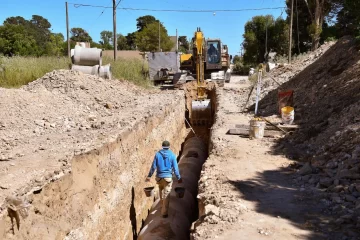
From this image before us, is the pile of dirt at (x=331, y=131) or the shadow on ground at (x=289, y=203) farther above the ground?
the pile of dirt at (x=331, y=131)

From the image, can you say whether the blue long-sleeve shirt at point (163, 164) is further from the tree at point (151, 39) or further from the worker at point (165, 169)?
the tree at point (151, 39)

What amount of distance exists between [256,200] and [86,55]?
11958 mm

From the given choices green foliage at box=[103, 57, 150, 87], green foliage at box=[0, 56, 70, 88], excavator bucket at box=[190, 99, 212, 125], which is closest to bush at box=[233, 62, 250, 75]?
green foliage at box=[103, 57, 150, 87]

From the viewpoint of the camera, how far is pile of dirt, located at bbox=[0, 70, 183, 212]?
580 cm

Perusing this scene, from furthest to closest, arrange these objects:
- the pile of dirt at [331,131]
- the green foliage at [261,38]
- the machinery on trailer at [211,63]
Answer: the green foliage at [261,38], the machinery on trailer at [211,63], the pile of dirt at [331,131]

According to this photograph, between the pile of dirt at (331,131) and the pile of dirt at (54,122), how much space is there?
3.99 metres

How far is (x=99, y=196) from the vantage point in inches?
259

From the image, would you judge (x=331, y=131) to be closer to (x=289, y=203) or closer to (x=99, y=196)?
(x=289, y=203)

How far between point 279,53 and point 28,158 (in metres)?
39.9

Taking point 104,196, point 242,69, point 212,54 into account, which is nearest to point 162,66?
point 212,54

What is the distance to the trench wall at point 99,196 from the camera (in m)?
4.95

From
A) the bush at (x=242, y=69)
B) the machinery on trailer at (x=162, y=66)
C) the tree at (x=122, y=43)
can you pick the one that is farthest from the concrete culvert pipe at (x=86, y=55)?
the tree at (x=122, y=43)

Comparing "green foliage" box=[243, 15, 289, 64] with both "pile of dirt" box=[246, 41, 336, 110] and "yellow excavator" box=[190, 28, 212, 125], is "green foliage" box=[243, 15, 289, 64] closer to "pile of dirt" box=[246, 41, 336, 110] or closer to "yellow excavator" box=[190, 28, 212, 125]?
"pile of dirt" box=[246, 41, 336, 110]

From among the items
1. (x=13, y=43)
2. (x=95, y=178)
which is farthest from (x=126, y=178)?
(x=13, y=43)
